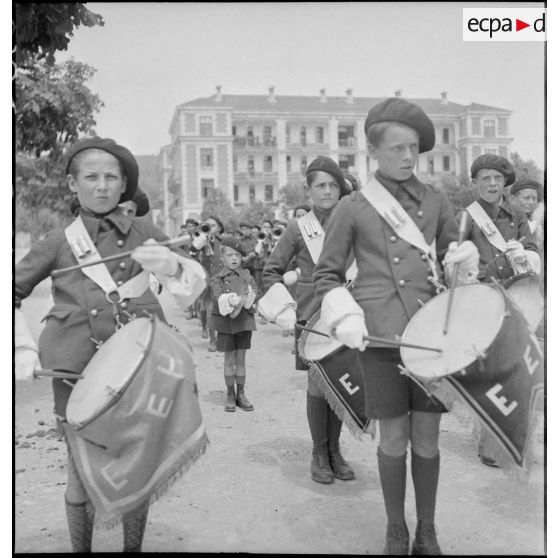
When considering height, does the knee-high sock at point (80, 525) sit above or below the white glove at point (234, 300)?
below

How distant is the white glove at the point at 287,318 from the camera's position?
419 centimetres

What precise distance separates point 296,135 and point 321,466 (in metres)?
16.7

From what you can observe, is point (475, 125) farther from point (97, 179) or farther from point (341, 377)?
point (97, 179)

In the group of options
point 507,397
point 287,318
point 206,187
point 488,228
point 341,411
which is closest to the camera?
point 507,397

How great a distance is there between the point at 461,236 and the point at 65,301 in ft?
5.86

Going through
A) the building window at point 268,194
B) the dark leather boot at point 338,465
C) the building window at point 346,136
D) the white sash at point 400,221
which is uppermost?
the building window at point 268,194

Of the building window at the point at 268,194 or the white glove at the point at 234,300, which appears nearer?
the white glove at the point at 234,300

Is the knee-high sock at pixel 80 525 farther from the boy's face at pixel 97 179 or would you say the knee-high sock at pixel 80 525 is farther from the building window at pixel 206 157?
the building window at pixel 206 157

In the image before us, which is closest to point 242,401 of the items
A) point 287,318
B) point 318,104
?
point 287,318

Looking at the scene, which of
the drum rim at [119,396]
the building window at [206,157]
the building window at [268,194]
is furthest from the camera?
the building window at [268,194]

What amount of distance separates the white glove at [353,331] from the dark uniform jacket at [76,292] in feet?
3.02

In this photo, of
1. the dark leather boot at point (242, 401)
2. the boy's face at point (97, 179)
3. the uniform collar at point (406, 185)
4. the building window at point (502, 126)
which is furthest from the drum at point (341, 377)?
the dark leather boot at point (242, 401)

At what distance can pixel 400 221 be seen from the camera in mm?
3115

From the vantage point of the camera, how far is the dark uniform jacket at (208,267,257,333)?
6.81 metres
